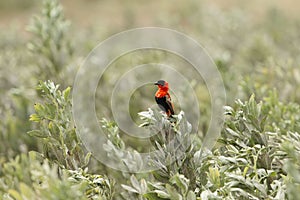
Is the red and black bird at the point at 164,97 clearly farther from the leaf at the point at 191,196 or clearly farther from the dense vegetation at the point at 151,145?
the leaf at the point at 191,196

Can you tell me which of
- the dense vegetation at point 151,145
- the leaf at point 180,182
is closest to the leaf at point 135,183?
the dense vegetation at point 151,145

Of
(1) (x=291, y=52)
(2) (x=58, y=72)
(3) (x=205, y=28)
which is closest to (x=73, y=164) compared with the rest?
(2) (x=58, y=72)

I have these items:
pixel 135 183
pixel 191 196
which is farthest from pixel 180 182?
pixel 135 183

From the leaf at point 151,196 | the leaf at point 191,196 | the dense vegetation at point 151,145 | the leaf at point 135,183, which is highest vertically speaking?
the dense vegetation at point 151,145

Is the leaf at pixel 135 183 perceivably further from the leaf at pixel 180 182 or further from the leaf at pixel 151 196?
the leaf at pixel 180 182

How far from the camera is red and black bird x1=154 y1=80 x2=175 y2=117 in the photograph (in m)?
1.58

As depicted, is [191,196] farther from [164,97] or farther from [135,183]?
[164,97]

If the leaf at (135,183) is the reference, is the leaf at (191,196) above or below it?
below

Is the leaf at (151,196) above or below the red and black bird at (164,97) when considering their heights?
below

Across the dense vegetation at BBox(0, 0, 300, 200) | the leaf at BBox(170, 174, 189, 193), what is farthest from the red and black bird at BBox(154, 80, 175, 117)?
the leaf at BBox(170, 174, 189, 193)

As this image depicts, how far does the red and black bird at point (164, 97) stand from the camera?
1.58m

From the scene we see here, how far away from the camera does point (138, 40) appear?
6.11 meters

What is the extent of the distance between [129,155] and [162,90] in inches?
14.8

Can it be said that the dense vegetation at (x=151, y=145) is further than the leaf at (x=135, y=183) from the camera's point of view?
No
